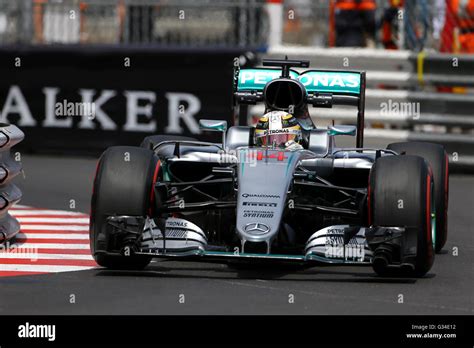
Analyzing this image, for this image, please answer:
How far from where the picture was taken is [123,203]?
923cm

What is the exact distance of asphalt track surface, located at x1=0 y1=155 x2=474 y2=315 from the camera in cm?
775

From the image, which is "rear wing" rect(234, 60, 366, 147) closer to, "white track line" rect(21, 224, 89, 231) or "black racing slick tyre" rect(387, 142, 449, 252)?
"black racing slick tyre" rect(387, 142, 449, 252)

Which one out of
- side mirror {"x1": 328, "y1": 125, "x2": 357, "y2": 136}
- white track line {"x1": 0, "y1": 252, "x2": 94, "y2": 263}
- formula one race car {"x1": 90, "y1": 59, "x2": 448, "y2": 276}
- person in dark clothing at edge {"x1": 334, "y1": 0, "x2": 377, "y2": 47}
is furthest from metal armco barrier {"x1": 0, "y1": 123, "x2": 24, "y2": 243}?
person in dark clothing at edge {"x1": 334, "y1": 0, "x2": 377, "y2": 47}

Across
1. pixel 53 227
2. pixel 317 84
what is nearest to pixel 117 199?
pixel 317 84

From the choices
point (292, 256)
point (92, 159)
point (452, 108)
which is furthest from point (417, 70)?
point (292, 256)

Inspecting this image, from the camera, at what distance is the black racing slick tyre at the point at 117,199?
363 inches

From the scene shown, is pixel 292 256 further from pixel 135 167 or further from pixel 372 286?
pixel 135 167

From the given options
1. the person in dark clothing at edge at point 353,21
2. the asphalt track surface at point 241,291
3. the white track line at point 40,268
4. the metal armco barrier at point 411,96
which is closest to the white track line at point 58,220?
the white track line at point 40,268

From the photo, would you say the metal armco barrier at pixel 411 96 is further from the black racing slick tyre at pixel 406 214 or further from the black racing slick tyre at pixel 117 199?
the black racing slick tyre at pixel 117 199

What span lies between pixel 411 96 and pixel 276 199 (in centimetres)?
799

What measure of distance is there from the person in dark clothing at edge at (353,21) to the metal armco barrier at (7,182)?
7869mm

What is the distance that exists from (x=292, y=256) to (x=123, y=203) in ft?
4.30

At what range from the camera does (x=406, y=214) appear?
29.3 ft

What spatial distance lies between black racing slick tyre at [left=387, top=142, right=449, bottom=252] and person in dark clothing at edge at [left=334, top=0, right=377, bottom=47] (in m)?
7.36
